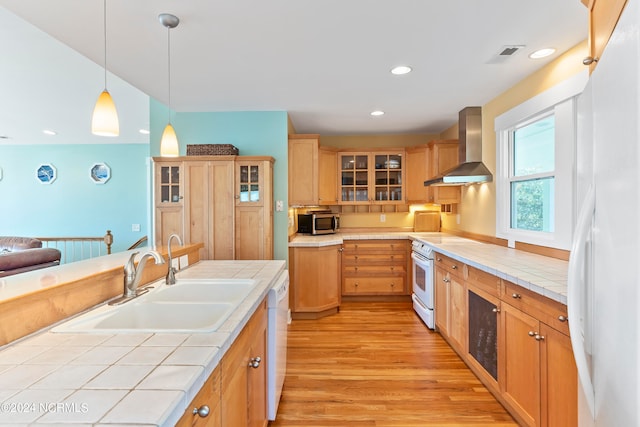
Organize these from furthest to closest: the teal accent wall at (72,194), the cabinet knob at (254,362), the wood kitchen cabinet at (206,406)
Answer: the teal accent wall at (72,194) < the cabinet knob at (254,362) < the wood kitchen cabinet at (206,406)

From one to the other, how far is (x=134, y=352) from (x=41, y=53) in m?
2.77

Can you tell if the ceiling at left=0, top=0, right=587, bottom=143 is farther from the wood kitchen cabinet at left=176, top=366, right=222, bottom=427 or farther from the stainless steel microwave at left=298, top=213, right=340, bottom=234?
the wood kitchen cabinet at left=176, top=366, right=222, bottom=427

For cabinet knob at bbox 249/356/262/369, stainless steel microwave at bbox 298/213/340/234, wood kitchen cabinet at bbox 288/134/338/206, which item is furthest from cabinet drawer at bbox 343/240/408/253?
cabinet knob at bbox 249/356/262/369

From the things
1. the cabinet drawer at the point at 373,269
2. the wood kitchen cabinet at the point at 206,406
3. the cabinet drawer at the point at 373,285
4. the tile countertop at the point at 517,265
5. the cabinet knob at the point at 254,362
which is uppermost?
the tile countertop at the point at 517,265

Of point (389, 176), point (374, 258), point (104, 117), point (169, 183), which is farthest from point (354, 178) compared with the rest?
point (104, 117)

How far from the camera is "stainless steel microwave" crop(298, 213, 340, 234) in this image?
4.32 meters

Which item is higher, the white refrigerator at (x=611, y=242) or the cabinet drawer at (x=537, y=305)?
the white refrigerator at (x=611, y=242)

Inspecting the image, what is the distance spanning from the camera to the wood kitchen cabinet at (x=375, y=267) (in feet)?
14.0

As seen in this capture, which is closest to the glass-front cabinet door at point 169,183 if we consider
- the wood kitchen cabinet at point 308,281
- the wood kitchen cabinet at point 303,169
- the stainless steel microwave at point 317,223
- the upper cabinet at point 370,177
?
the wood kitchen cabinet at point 303,169

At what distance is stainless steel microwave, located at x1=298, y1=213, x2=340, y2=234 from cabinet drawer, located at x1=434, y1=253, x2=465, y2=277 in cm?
162

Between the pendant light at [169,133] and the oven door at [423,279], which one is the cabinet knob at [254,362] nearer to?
the pendant light at [169,133]

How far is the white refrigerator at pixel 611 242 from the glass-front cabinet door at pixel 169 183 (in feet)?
10.7

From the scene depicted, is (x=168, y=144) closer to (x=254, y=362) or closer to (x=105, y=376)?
(x=254, y=362)

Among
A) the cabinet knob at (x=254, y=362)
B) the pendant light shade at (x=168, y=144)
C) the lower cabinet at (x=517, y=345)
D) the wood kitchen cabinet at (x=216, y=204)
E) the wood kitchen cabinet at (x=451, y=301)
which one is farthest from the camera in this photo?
the wood kitchen cabinet at (x=216, y=204)
